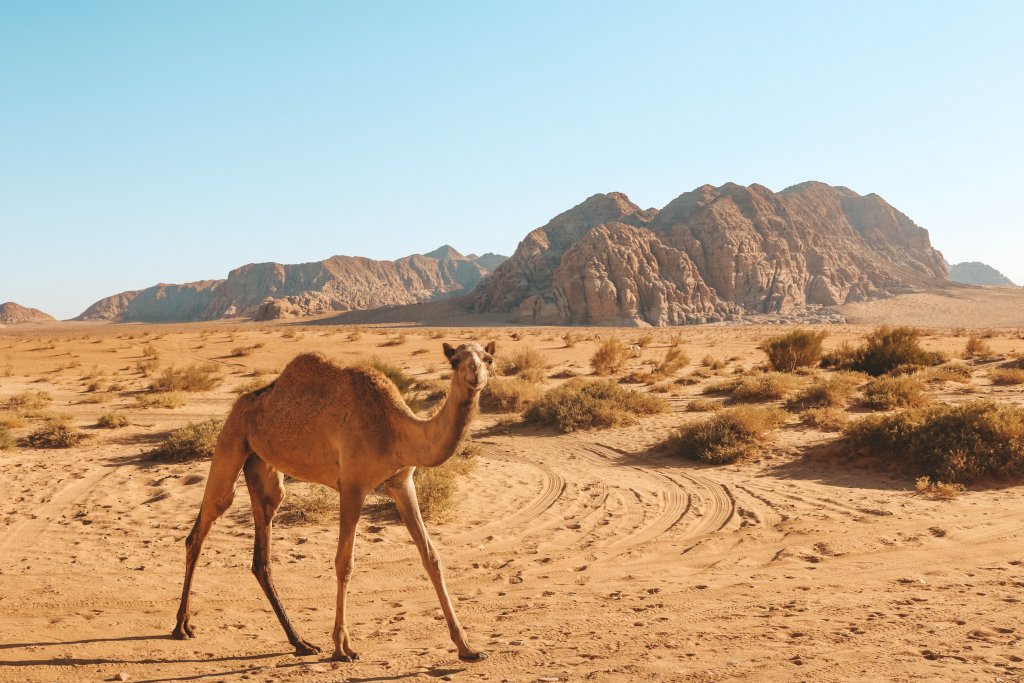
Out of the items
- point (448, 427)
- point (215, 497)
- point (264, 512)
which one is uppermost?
point (448, 427)

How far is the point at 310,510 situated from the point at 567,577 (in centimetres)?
342

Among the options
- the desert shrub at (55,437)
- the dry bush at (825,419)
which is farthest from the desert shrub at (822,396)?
the desert shrub at (55,437)

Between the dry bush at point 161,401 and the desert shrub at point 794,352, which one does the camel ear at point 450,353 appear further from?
the desert shrub at point 794,352

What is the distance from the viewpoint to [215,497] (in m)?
5.18

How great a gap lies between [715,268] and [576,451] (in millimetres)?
88160

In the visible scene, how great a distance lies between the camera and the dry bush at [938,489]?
29.0 ft

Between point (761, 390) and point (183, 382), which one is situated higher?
point (183, 382)

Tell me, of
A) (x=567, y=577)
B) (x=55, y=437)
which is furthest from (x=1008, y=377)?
(x=55, y=437)

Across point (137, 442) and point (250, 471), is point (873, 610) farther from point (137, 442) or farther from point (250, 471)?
point (137, 442)

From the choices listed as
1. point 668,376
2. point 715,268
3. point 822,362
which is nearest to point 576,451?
point 668,376

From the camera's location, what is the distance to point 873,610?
537 cm

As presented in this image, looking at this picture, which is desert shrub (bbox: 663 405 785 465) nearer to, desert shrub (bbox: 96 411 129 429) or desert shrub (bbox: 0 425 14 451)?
desert shrub (bbox: 96 411 129 429)

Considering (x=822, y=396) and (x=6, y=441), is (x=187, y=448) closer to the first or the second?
(x=6, y=441)

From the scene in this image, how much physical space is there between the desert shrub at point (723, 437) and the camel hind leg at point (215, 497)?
326 inches
